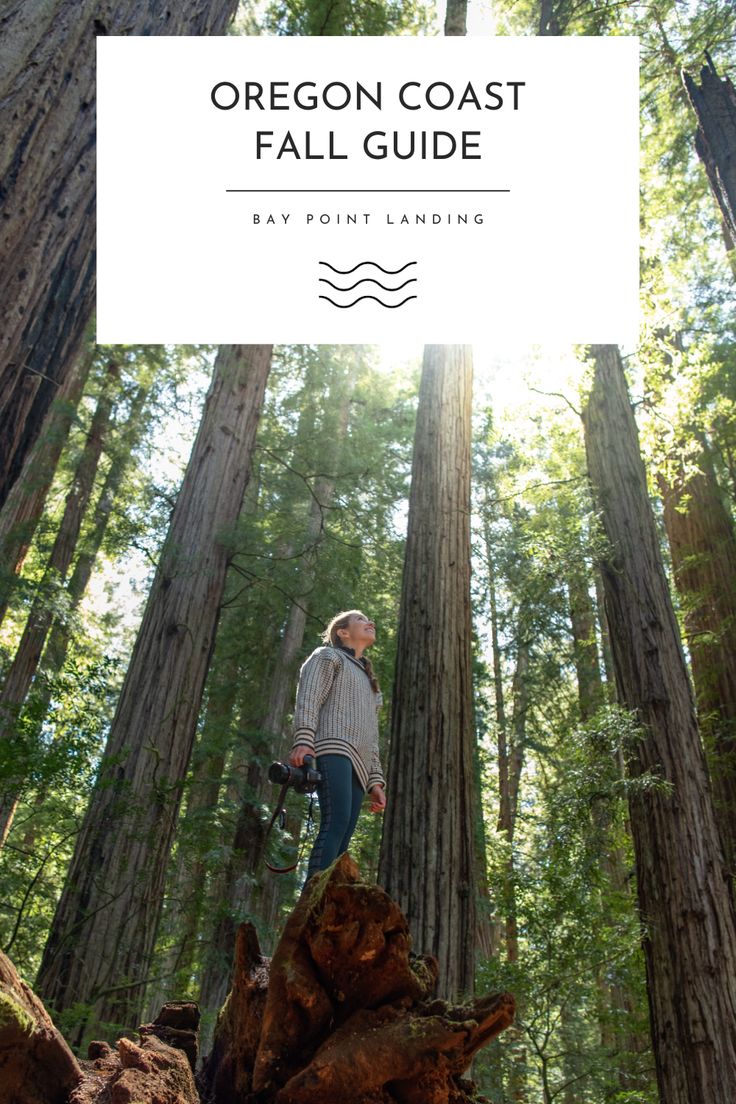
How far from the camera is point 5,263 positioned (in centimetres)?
195

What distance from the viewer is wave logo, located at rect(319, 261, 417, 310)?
15.4 ft

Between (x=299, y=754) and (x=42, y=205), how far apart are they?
250 centimetres

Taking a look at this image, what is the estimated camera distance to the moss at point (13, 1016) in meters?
1.54

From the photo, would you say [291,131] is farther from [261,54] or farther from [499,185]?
[499,185]

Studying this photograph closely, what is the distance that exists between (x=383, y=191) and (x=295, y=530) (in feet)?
23.2

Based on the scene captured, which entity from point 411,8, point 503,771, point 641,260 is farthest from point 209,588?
point 503,771

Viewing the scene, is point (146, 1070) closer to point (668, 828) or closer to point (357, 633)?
point (357, 633)

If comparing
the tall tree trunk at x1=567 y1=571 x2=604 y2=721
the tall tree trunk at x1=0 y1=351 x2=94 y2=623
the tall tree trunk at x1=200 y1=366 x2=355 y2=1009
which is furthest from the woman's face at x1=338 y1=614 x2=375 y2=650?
the tall tree trunk at x1=0 y1=351 x2=94 y2=623

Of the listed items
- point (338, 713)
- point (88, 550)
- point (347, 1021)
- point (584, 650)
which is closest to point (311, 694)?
point (338, 713)

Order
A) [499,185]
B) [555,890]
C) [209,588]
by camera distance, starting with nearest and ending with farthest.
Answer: [499,185] < [555,890] < [209,588]

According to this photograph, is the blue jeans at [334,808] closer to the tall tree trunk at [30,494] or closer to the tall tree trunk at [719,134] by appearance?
the tall tree trunk at [30,494]

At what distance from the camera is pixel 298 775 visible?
3.56 metres

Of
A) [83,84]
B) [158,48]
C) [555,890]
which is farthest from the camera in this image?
[555,890]

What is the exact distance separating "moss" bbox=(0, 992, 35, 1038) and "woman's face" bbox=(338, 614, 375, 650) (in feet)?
9.34
